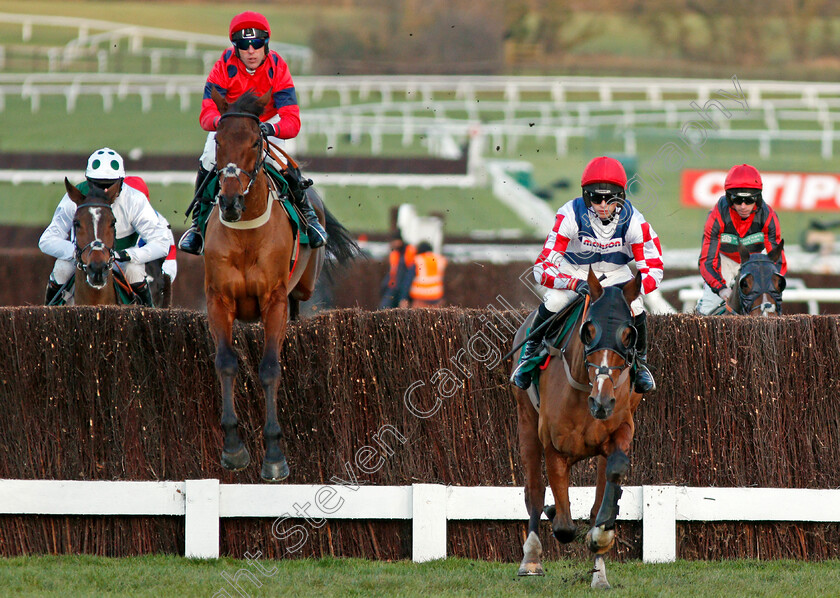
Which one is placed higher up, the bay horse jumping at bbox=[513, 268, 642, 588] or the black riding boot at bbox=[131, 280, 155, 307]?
the black riding boot at bbox=[131, 280, 155, 307]

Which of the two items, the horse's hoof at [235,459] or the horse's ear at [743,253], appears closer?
the horse's hoof at [235,459]

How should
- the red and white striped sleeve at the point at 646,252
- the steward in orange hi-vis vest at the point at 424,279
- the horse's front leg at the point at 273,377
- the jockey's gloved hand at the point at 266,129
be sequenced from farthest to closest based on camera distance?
the steward in orange hi-vis vest at the point at 424,279, the jockey's gloved hand at the point at 266,129, the horse's front leg at the point at 273,377, the red and white striped sleeve at the point at 646,252

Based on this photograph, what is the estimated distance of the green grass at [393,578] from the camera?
5.52 metres

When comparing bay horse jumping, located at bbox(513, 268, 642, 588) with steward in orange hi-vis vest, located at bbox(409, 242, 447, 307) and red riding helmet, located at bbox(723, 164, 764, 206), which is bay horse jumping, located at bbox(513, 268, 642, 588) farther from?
steward in orange hi-vis vest, located at bbox(409, 242, 447, 307)

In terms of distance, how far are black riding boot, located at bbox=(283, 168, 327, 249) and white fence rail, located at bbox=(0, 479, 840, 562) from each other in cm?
146

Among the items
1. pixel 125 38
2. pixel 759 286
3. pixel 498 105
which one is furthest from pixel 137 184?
pixel 125 38

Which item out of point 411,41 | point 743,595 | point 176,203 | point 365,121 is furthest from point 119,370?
point 411,41

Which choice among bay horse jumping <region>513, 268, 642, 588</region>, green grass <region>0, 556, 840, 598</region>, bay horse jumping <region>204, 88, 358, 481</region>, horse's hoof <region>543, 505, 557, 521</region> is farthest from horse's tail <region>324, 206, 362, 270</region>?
horse's hoof <region>543, 505, 557, 521</region>

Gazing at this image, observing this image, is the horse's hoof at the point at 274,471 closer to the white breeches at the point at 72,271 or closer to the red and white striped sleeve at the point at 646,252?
the red and white striped sleeve at the point at 646,252

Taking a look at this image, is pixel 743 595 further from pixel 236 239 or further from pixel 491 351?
pixel 236 239

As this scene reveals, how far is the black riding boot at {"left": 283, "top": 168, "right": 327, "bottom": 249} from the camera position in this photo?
6.67 meters

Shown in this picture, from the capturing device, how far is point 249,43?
6.54m

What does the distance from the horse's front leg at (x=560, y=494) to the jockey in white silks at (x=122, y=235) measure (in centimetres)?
340

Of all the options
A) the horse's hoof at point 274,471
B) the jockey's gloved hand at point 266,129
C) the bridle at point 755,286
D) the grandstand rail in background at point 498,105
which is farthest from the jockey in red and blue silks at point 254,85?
the grandstand rail in background at point 498,105
